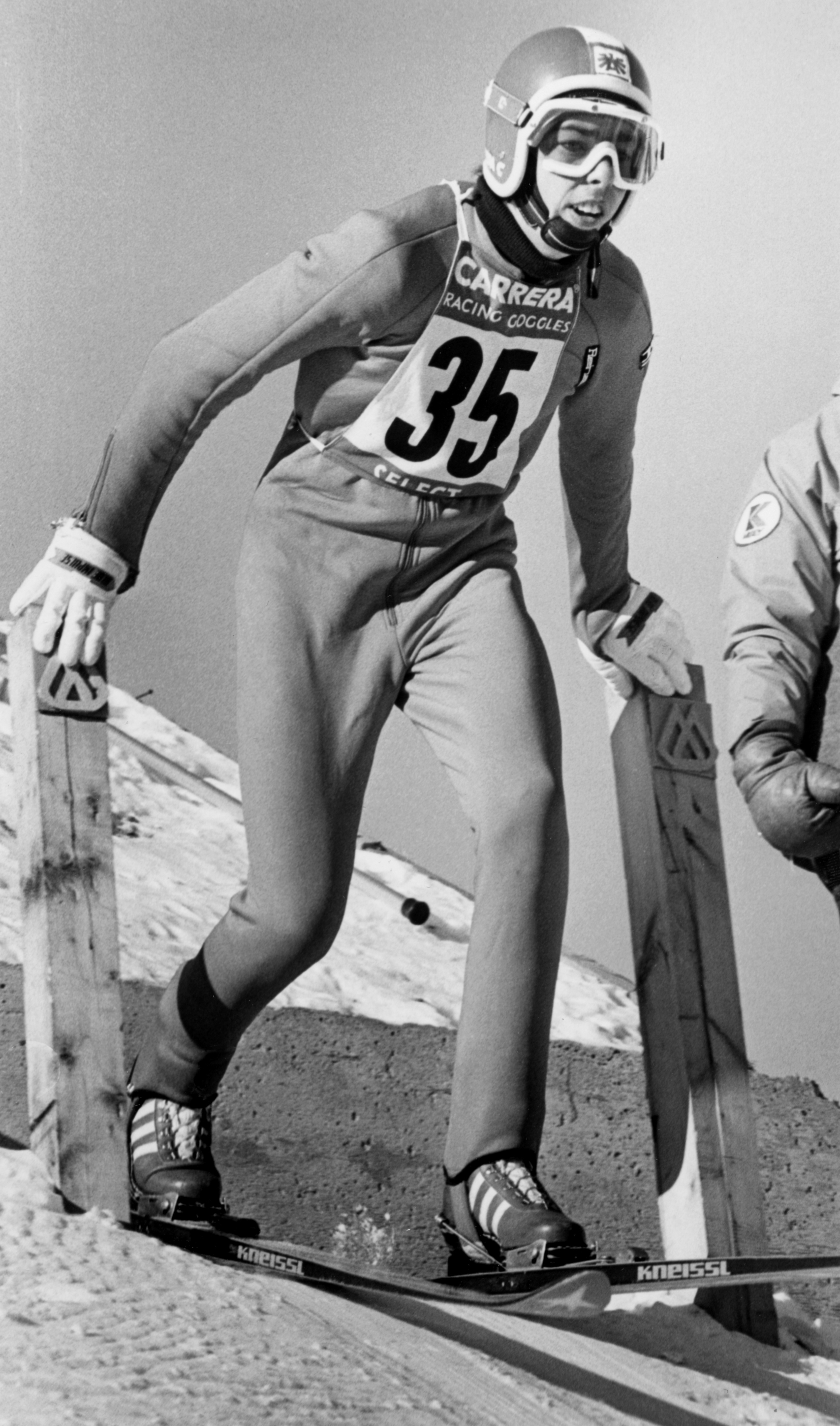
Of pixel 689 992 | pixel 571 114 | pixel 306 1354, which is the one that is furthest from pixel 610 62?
pixel 306 1354

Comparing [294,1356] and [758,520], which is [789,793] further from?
[294,1356]

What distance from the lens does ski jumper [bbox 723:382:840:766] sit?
295 cm

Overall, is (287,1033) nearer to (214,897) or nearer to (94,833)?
(214,897)

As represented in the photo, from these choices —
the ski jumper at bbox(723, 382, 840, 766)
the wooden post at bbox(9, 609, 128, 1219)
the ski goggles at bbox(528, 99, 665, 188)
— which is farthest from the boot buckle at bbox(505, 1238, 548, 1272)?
the ski goggles at bbox(528, 99, 665, 188)

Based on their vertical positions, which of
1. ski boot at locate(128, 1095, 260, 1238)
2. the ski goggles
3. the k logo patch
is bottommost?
ski boot at locate(128, 1095, 260, 1238)

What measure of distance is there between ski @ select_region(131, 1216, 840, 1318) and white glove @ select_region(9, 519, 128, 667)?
74cm

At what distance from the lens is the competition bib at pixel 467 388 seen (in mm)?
2566

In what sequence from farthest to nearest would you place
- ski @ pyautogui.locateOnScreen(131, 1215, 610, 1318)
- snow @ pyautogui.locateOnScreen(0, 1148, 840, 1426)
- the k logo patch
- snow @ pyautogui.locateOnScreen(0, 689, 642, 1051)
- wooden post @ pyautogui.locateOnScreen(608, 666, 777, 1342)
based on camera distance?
snow @ pyautogui.locateOnScreen(0, 689, 642, 1051), the k logo patch, wooden post @ pyautogui.locateOnScreen(608, 666, 777, 1342), ski @ pyautogui.locateOnScreen(131, 1215, 610, 1318), snow @ pyautogui.locateOnScreen(0, 1148, 840, 1426)

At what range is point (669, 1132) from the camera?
2.74 metres

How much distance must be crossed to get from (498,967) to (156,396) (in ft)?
2.96

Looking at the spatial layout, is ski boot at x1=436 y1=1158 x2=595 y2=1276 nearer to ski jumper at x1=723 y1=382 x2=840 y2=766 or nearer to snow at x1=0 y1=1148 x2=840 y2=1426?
snow at x1=0 y1=1148 x2=840 y2=1426

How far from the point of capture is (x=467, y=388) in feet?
8.52

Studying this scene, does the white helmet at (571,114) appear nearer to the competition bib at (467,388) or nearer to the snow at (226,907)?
the competition bib at (467,388)

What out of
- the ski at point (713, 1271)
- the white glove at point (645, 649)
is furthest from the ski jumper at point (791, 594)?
the ski at point (713, 1271)
